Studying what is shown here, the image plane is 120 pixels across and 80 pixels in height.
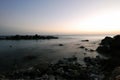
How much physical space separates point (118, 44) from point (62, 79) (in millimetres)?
24307

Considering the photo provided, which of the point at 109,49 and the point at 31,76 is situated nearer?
the point at 31,76

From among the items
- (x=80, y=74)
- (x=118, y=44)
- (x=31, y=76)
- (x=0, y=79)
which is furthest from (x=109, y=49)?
(x=0, y=79)

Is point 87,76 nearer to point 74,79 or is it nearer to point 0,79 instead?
point 74,79

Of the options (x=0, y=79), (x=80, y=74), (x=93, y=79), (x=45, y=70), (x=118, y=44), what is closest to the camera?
(x=0, y=79)

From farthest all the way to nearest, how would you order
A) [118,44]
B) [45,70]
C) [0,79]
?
[118,44] < [45,70] < [0,79]

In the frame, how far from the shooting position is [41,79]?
14164 millimetres

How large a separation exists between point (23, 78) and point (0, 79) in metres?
2.20

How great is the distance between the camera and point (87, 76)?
1529 centimetres

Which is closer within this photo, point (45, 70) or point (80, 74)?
point (80, 74)

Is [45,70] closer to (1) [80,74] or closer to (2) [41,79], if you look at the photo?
(2) [41,79]

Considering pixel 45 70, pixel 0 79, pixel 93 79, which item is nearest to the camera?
pixel 0 79

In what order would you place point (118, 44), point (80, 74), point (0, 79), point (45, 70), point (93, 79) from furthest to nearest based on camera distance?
point (118, 44) → point (45, 70) → point (80, 74) → point (93, 79) → point (0, 79)

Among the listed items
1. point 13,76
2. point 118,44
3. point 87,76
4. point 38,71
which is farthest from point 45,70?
point 118,44

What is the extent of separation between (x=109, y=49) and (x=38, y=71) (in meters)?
25.2
